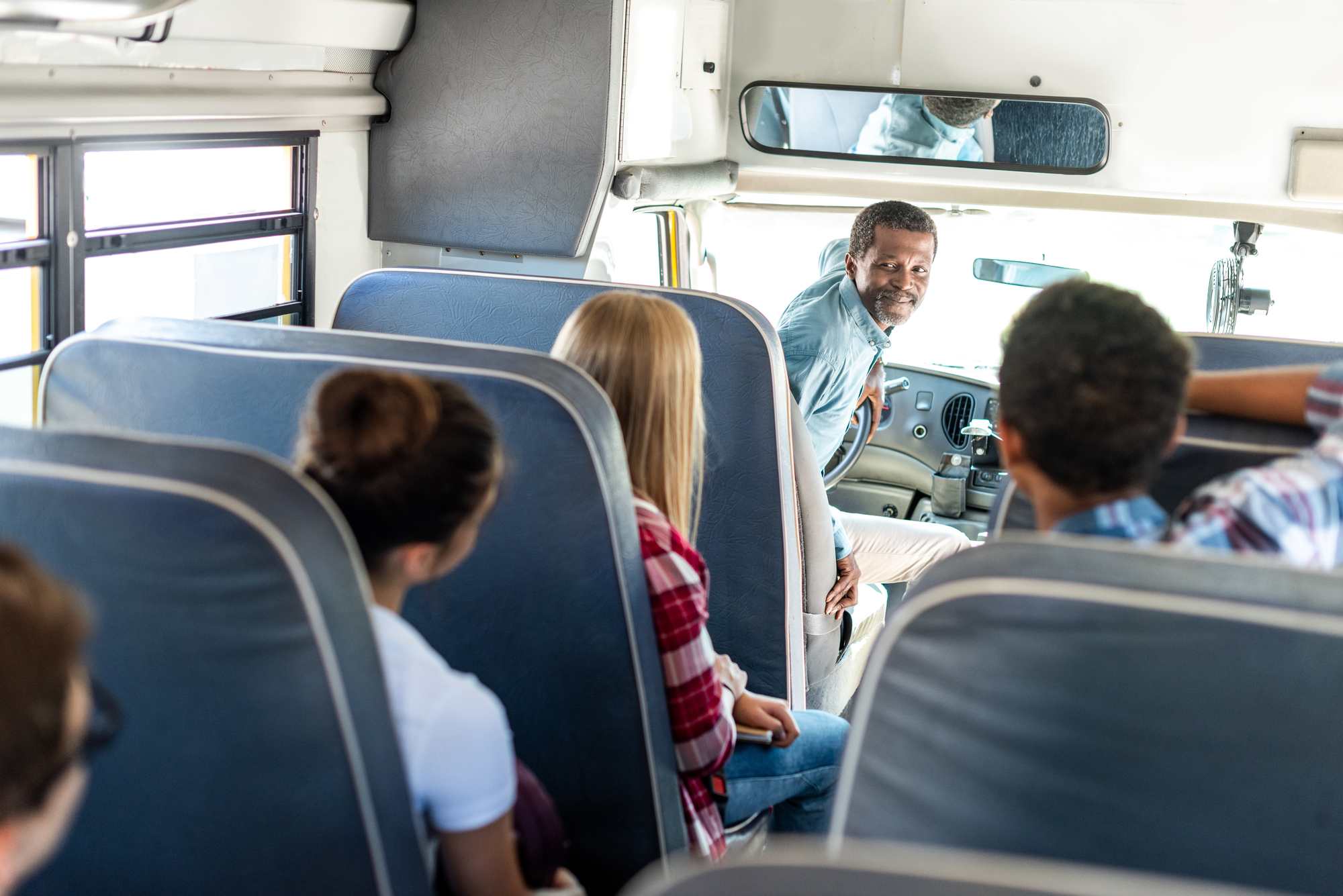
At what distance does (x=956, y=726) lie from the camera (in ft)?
3.54

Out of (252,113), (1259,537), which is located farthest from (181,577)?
(252,113)

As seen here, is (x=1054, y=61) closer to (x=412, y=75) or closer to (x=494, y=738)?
(x=412, y=75)

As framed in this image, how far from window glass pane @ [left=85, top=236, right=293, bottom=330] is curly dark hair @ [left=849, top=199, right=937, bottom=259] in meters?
1.65

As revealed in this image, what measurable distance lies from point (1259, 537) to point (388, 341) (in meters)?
1.14

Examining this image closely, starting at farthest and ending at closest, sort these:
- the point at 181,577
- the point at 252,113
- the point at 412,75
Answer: the point at 412,75
the point at 252,113
the point at 181,577

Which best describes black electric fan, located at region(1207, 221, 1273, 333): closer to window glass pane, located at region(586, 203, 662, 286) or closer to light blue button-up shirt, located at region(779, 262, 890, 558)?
light blue button-up shirt, located at region(779, 262, 890, 558)

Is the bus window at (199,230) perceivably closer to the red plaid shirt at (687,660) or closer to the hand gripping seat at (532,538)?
the hand gripping seat at (532,538)

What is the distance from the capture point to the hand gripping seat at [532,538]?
163 centimetres

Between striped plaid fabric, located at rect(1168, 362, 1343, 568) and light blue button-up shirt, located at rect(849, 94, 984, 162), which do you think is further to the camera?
light blue button-up shirt, located at rect(849, 94, 984, 162)

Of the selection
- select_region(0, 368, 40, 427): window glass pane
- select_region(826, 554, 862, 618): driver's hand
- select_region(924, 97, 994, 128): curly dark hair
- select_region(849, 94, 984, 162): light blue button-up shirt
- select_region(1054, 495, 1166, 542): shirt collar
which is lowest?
select_region(826, 554, 862, 618): driver's hand

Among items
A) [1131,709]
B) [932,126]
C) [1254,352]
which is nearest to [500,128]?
[932,126]

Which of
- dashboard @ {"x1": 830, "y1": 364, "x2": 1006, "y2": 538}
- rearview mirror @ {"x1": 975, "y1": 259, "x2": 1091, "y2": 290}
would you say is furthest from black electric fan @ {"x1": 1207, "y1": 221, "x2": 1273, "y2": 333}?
dashboard @ {"x1": 830, "y1": 364, "x2": 1006, "y2": 538}

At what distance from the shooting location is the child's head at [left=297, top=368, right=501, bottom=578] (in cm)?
124

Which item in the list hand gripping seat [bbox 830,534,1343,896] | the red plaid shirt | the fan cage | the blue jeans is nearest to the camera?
hand gripping seat [bbox 830,534,1343,896]
